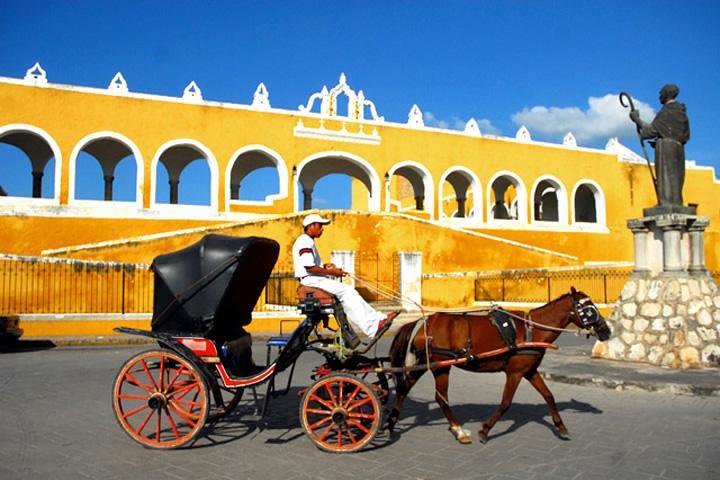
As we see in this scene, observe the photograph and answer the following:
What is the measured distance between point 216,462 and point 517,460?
7.49ft

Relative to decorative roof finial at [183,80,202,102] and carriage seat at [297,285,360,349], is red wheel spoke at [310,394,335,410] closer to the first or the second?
carriage seat at [297,285,360,349]

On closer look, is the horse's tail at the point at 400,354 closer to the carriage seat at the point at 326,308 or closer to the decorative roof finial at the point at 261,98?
the carriage seat at the point at 326,308

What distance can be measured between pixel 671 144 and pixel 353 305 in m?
6.69

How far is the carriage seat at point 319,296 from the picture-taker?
17.1ft

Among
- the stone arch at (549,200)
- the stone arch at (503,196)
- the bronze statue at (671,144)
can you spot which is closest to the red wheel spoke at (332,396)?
the bronze statue at (671,144)

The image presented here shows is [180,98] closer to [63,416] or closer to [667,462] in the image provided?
[63,416]

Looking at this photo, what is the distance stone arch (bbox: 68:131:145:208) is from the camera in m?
21.2

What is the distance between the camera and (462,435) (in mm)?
5051

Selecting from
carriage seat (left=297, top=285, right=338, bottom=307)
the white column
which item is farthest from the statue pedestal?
the white column

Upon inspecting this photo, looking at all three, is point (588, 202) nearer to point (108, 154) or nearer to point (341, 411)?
point (108, 154)

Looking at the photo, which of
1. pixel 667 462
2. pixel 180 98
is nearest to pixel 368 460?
pixel 667 462

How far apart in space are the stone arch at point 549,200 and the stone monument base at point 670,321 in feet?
68.8

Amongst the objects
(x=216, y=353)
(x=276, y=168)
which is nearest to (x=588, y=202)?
(x=276, y=168)

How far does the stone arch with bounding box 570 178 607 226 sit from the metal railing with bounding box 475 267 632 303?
10.9 meters
